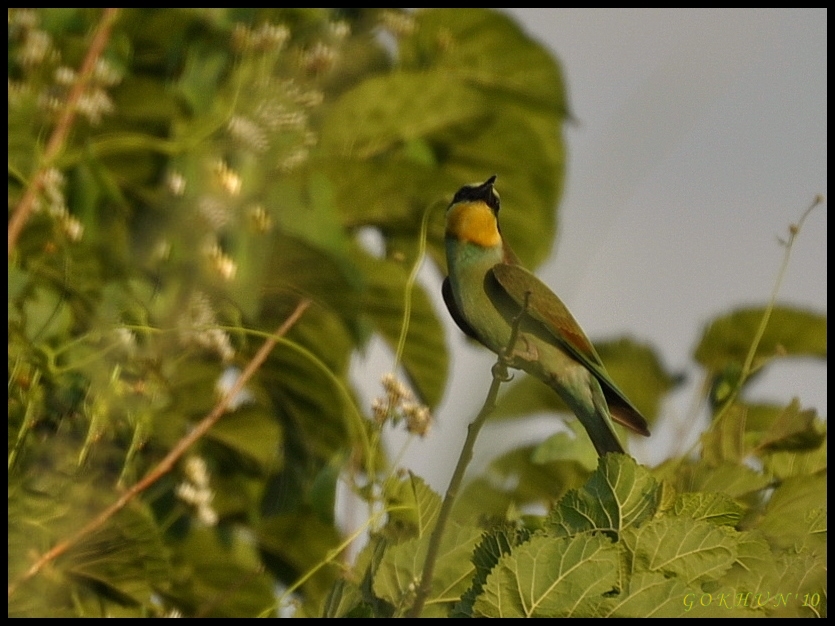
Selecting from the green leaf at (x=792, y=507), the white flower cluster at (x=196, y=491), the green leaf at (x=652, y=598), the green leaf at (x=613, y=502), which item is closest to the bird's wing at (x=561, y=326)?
the green leaf at (x=792, y=507)

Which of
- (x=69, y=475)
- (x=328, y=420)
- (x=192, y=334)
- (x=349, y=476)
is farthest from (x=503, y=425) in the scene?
(x=328, y=420)

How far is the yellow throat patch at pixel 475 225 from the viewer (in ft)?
7.31

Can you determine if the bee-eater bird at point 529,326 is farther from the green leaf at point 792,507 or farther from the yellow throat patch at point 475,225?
the green leaf at point 792,507

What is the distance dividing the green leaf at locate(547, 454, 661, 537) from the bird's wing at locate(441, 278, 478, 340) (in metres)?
0.71

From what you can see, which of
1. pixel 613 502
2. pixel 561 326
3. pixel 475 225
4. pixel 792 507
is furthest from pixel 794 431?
pixel 475 225

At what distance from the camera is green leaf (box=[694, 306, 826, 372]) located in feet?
6.79

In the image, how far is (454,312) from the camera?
2107mm

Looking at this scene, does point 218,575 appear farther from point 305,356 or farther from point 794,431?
point 794,431

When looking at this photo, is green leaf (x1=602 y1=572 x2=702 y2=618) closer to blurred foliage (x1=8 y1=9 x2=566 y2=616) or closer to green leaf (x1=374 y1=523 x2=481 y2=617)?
green leaf (x1=374 y1=523 x2=481 y2=617)

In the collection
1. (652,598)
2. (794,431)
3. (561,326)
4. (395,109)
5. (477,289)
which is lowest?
(652,598)

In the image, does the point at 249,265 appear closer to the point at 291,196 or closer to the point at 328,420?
the point at 291,196

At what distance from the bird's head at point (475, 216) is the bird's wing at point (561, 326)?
0.25 meters

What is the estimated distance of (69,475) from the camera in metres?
1.93

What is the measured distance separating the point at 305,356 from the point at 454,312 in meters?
0.66
